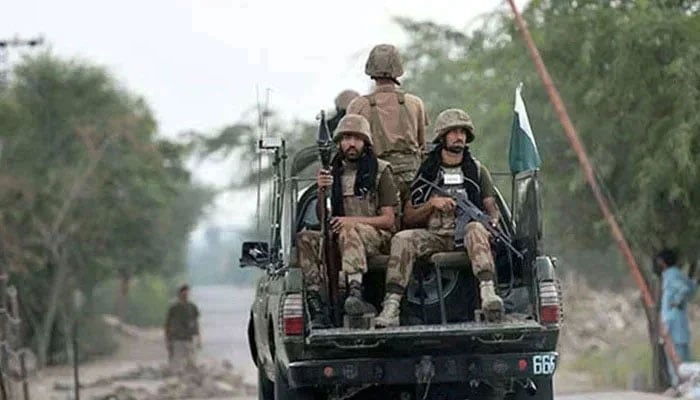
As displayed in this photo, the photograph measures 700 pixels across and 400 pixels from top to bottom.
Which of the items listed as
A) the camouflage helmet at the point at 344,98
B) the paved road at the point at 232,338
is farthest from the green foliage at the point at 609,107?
the camouflage helmet at the point at 344,98

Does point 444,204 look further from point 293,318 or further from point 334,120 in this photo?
point 334,120

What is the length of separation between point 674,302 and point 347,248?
26.5ft

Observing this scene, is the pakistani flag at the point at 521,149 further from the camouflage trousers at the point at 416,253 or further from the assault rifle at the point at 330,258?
the assault rifle at the point at 330,258

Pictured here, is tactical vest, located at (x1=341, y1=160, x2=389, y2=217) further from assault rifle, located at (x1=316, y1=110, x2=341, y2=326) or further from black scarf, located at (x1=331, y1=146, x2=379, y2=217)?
assault rifle, located at (x1=316, y1=110, x2=341, y2=326)

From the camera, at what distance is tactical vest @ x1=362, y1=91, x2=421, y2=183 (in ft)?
41.3

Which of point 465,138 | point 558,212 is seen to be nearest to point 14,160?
point 558,212

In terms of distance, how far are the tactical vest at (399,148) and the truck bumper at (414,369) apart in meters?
1.69

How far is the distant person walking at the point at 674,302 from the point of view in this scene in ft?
61.9

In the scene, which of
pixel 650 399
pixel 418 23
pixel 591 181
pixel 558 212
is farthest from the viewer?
pixel 418 23

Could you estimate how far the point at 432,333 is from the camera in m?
11.1

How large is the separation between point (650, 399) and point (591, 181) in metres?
4.56

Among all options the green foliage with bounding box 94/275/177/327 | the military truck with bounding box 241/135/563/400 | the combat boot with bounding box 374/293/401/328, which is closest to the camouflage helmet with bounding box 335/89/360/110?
the military truck with bounding box 241/135/563/400

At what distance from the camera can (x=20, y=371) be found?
19281 millimetres

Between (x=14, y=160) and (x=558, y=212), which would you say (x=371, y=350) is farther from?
(x=14, y=160)
